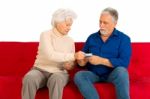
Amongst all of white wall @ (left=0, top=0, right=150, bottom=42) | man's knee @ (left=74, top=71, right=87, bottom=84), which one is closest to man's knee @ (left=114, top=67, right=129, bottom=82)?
man's knee @ (left=74, top=71, right=87, bottom=84)

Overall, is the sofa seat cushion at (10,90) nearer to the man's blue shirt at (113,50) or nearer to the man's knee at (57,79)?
the man's knee at (57,79)

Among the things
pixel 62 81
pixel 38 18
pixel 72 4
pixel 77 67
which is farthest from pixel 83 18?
pixel 62 81

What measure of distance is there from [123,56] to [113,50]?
116 millimetres

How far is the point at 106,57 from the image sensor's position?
296 cm

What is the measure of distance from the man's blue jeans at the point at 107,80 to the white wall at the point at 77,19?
96cm

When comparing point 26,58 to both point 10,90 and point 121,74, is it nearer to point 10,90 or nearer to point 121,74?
point 10,90

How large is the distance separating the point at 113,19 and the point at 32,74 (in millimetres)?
846

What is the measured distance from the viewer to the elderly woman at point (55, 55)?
2770 mm

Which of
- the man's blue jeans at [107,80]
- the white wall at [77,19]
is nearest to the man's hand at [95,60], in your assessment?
the man's blue jeans at [107,80]

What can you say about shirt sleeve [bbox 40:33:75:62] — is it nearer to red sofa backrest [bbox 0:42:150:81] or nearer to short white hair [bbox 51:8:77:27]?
short white hair [bbox 51:8:77:27]

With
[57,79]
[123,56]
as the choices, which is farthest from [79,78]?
[123,56]

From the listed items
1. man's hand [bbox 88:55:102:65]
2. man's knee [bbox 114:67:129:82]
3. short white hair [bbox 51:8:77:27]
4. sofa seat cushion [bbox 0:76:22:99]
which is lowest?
sofa seat cushion [bbox 0:76:22:99]

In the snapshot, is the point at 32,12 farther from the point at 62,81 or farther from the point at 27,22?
the point at 62,81

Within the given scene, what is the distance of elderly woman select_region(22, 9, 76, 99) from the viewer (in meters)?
2.77
